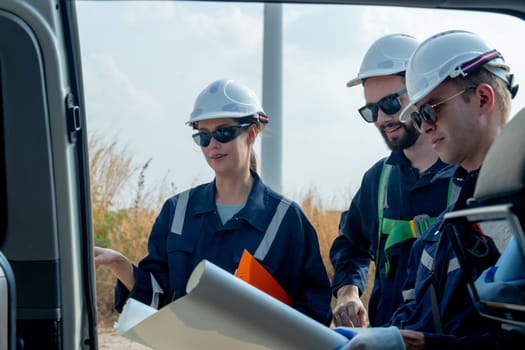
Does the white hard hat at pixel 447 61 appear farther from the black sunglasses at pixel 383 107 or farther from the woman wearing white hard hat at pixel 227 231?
the woman wearing white hard hat at pixel 227 231

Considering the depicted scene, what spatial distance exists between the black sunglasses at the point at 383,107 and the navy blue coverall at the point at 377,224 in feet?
0.48

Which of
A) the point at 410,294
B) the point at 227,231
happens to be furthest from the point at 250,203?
the point at 410,294

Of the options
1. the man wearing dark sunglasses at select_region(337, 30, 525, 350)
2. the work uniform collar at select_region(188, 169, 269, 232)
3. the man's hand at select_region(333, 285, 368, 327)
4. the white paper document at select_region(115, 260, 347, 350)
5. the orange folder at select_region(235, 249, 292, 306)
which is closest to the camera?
the white paper document at select_region(115, 260, 347, 350)

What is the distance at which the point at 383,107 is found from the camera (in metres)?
2.76

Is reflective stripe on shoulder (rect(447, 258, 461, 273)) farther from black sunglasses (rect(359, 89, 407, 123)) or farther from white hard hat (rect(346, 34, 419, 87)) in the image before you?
white hard hat (rect(346, 34, 419, 87))

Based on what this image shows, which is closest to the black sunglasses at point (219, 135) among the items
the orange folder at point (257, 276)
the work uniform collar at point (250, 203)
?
the work uniform collar at point (250, 203)

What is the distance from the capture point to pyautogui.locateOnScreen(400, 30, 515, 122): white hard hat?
6.89 ft

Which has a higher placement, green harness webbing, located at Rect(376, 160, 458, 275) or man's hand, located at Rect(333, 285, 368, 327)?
green harness webbing, located at Rect(376, 160, 458, 275)

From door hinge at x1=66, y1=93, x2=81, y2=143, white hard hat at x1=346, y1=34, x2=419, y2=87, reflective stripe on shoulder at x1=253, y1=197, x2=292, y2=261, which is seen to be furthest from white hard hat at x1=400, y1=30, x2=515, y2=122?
door hinge at x1=66, y1=93, x2=81, y2=143

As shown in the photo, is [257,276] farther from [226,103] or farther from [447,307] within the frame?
[447,307]

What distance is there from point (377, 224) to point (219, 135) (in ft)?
2.02

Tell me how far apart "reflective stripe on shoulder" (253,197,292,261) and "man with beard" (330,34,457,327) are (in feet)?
0.93

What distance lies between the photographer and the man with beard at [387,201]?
8.59 ft

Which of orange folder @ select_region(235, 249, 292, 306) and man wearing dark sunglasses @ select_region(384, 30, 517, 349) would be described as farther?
orange folder @ select_region(235, 249, 292, 306)
